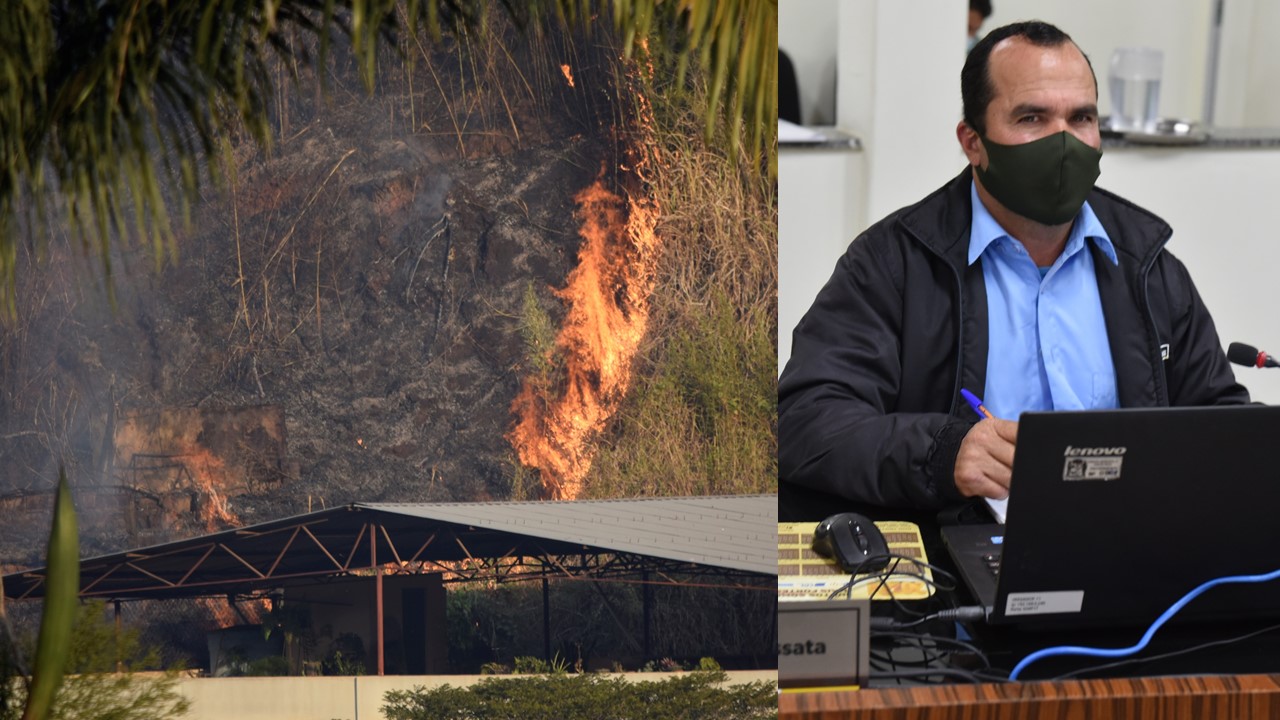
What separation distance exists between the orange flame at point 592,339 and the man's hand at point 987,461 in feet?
2.19

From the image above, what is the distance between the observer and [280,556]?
1067mm

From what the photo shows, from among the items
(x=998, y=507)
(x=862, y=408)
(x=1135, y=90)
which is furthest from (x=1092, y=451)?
(x=1135, y=90)

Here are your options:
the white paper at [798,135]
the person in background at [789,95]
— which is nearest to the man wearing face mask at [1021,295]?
the white paper at [798,135]

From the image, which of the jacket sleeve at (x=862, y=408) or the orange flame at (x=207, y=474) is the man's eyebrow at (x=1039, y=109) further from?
the orange flame at (x=207, y=474)

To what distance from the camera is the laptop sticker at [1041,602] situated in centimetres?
114

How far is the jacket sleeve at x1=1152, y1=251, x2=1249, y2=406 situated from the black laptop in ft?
2.75

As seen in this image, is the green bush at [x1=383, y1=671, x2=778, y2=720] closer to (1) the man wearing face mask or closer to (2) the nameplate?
(2) the nameplate

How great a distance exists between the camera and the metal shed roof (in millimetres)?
1062

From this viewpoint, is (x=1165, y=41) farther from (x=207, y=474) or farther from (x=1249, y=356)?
(x=207, y=474)

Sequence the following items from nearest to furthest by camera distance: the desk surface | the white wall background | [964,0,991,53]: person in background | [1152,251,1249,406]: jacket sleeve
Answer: the desk surface → [1152,251,1249,406]: jacket sleeve → the white wall background → [964,0,991,53]: person in background

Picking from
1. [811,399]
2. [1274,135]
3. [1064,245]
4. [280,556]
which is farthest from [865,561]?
[1274,135]

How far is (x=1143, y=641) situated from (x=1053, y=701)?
0.58 feet

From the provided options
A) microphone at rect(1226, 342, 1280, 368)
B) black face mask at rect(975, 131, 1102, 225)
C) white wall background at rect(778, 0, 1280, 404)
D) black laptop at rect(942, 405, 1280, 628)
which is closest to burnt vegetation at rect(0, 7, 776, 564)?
black laptop at rect(942, 405, 1280, 628)

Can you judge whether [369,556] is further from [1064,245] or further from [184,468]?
[1064,245]
